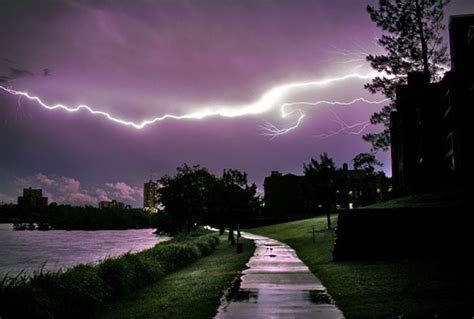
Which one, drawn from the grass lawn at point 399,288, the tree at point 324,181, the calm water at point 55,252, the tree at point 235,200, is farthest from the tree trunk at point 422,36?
the calm water at point 55,252

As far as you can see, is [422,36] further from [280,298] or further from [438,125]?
[280,298]

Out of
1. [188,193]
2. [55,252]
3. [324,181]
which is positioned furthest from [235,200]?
[188,193]

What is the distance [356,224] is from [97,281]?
1271cm

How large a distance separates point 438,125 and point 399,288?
87.5 feet

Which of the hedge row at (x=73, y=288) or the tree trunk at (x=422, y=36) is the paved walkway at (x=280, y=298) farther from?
the tree trunk at (x=422, y=36)

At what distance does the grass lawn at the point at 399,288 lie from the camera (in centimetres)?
1009

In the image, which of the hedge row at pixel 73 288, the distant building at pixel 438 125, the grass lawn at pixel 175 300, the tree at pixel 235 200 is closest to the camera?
the hedge row at pixel 73 288

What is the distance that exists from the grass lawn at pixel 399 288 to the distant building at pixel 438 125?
15022mm

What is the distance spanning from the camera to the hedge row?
964cm

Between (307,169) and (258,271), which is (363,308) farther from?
(307,169)

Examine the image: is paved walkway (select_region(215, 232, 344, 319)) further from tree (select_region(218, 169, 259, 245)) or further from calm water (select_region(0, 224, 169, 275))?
tree (select_region(218, 169, 259, 245))

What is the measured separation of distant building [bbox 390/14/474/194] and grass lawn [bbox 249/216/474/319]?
15.0m

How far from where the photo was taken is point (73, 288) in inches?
452

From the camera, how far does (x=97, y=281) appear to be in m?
12.9
